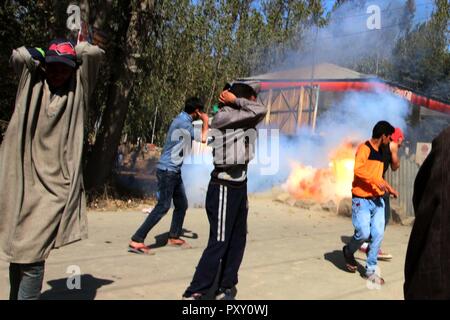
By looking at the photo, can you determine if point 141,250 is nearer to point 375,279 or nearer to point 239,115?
point 239,115

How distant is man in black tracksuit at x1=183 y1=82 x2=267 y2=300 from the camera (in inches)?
162

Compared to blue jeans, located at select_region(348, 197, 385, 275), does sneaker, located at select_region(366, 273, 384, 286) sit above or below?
below

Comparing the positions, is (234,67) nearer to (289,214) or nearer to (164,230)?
(289,214)

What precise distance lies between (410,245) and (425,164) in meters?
0.26

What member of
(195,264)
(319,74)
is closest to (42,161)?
(195,264)

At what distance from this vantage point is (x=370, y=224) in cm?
561

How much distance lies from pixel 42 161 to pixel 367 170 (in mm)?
3648

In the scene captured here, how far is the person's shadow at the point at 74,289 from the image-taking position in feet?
13.7

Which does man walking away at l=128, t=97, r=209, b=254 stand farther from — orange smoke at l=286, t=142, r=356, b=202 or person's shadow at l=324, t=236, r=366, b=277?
orange smoke at l=286, t=142, r=356, b=202

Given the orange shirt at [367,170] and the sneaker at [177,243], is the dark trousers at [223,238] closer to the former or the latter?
the orange shirt at [367,170]

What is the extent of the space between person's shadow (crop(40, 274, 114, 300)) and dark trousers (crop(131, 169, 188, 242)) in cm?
109

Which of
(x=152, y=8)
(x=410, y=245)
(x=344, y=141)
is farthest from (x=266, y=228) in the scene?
(x=344, y=141)

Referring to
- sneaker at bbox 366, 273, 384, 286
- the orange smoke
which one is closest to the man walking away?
sneaker at bbox 366, 273, 384, 286

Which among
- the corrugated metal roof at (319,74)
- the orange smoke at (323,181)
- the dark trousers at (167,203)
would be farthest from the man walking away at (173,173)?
the corrugated metal roof at (319,74)
